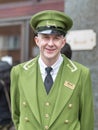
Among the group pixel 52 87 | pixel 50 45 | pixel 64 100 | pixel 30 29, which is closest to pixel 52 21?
pixel 50 45

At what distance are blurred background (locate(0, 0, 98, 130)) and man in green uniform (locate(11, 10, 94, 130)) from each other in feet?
8.52

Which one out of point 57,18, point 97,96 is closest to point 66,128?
point 57,18

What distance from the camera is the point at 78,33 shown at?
625 centimetres

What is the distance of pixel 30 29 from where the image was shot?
7.57 meters

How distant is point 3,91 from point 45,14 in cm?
211

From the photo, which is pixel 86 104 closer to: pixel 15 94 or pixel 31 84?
pixel 31 84

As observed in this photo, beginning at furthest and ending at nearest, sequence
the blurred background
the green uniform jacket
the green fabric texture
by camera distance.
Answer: the blurred background < the green fabric texture < the green uniform jacket

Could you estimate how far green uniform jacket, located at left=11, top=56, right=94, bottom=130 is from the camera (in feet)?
11.1

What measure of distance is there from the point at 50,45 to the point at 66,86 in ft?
1.09

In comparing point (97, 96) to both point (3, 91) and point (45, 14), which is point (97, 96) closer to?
point (3, 91)

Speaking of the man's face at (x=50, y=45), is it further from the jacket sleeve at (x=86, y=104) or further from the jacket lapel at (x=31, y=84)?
the jacket sleeve at (x=86, y=104)

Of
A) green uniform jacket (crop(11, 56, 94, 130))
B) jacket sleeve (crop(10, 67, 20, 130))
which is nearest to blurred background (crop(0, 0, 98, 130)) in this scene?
jacket sleeve (crop(10, 67, 20, 130))

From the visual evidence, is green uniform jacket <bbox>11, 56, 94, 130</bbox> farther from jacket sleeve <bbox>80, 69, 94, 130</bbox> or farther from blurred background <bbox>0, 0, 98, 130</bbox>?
blurred background <bbox>0, 0, 98, 130</bbox>

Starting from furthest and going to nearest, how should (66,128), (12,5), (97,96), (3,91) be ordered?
(12,5)
(97,96)
(3,91)
(66,128)
